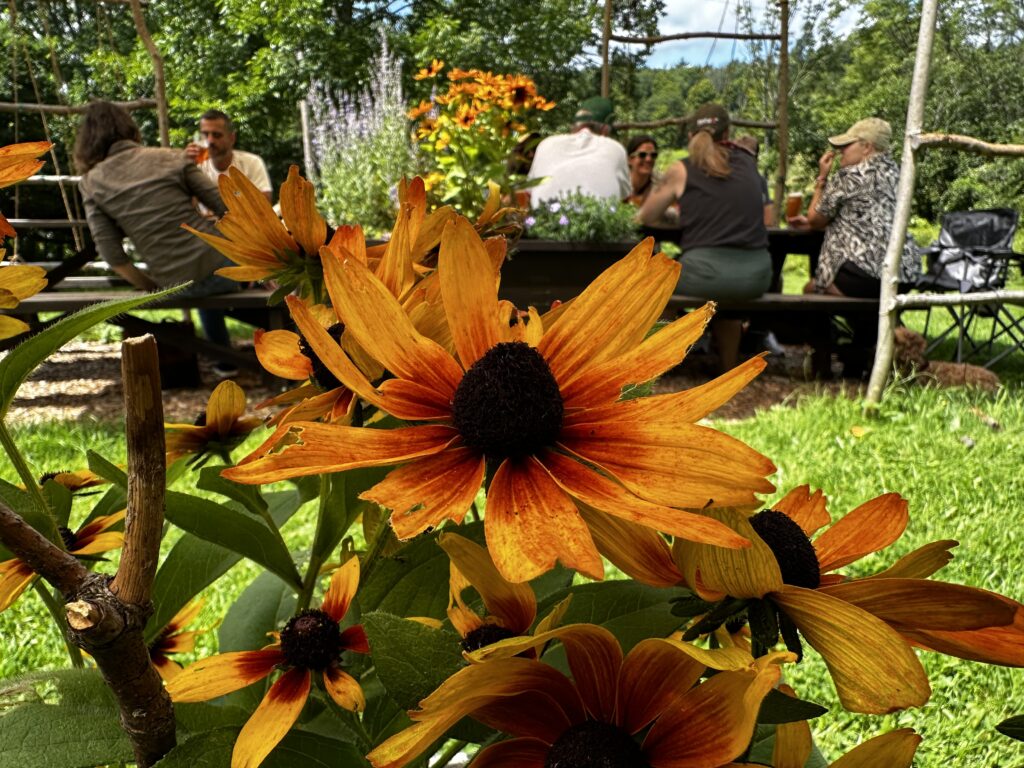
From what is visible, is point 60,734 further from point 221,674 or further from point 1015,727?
point 1015,727

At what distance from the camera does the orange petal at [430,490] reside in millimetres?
256

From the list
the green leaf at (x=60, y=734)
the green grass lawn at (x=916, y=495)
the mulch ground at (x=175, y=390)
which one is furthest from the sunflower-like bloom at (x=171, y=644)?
the mulch ground at (x=175, y=390)

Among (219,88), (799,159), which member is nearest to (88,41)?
(219,88)

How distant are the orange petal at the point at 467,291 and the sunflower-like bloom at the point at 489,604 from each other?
7 cm

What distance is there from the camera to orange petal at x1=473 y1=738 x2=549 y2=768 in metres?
0.31

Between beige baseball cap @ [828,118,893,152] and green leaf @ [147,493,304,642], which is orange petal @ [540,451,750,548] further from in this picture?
beige baseball cap @ [828,118,893,152]

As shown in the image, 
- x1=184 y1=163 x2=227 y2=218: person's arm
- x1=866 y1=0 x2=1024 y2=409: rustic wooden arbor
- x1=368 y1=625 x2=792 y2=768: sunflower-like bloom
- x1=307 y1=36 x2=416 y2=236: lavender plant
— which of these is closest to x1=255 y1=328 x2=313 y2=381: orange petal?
x1=368 y1=625 x2=792 y2=768: sunflower-like bloom

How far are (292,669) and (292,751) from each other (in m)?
0.05

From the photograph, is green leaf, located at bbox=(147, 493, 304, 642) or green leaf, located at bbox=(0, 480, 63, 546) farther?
green leaf, located at bbox=(147, 493, 304, 642)

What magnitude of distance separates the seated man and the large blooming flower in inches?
168

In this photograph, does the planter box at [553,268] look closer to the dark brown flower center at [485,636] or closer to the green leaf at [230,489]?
the green leaf at [230,489]

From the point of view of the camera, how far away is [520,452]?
31 cm

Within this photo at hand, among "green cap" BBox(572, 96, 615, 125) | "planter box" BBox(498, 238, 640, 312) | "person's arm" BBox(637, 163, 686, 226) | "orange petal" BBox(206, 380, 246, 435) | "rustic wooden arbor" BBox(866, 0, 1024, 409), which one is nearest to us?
"orange petal" BBox(206, 380, 246, 435)

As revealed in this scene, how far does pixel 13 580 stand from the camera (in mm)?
458
